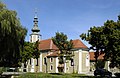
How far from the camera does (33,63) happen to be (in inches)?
3639

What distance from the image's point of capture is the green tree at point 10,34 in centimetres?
3609

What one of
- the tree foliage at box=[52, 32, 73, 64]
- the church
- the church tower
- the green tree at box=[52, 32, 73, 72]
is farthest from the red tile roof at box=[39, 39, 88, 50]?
the tree foliage at box=[52, 32, 73, 64]

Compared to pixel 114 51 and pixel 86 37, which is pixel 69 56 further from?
pixel 114 51

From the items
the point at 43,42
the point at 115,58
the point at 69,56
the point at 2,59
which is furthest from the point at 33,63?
the point at 115,58

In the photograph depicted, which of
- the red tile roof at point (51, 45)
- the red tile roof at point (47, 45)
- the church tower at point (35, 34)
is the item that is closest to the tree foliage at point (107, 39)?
the red tile roof at point (51, 45)

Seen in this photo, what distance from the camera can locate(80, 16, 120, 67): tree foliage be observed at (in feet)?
121

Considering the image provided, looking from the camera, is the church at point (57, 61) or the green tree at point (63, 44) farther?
the church at point (57, 61)

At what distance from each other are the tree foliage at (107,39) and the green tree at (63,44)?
57.3 feet

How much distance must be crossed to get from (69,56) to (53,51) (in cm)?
2412

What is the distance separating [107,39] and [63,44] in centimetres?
2256

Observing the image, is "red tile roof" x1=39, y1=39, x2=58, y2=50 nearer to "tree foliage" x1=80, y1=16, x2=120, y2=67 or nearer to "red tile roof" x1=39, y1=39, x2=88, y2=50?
"red tile roof" x1=39, y1=39, x2=88, y2=50

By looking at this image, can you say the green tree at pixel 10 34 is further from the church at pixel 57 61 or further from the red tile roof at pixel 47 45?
the red tile roof at pixel 47 45

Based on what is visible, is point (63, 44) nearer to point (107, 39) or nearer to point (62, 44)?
point (62, 44)

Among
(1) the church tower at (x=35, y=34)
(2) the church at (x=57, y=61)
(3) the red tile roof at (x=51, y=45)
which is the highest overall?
(1) the church tower at (x=35, y=34)
